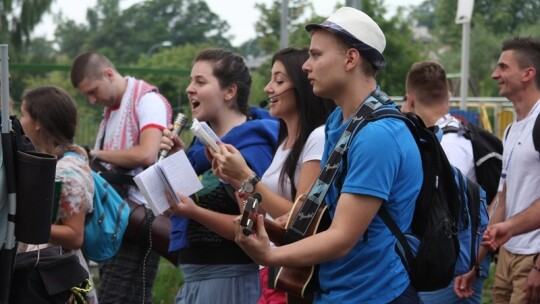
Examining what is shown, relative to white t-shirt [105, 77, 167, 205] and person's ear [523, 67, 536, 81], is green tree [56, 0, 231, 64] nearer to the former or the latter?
white t-shirt [105, 77, 167, 205]

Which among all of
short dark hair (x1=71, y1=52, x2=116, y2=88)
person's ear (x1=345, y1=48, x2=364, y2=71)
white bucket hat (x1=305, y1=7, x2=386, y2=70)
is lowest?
short dark hair (x1=71, y1=52, x2=116, y2=88)

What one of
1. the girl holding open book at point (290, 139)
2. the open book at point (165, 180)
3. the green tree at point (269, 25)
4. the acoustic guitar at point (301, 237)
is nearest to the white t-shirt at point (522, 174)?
the girl holding open book at point (290, 139)

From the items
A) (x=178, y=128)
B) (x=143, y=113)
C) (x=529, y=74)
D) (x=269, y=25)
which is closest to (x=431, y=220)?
(x=178, y=128)

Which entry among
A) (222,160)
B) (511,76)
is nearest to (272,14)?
(511,76)

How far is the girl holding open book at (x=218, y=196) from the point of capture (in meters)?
4.95

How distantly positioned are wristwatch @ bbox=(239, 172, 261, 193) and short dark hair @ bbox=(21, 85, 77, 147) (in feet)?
4.59

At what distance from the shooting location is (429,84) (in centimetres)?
586

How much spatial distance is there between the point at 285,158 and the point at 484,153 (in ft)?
5.06

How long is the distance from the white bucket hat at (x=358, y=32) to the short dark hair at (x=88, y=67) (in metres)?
3.82

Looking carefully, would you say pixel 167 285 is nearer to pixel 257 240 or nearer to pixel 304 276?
pixel 304 276

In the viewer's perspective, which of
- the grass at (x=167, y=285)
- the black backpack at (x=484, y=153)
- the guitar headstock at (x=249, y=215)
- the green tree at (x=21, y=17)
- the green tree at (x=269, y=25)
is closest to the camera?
the guitar headstock at (x=249, y=215)

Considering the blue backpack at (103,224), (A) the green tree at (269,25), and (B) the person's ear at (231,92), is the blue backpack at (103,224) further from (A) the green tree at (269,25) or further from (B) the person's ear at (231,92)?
(A) the green tree at (269,25)

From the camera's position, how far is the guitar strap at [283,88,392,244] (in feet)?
11.5

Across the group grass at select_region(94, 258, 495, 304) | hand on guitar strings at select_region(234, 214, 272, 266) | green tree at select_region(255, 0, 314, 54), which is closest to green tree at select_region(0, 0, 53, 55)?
green tree at select_region(255, 0, 314, 54)
